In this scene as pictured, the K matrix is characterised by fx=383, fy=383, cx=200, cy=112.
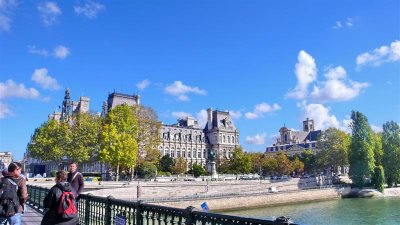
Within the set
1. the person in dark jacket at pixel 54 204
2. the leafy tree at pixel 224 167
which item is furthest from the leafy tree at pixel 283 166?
the person in dark jacket at pixel 54 204

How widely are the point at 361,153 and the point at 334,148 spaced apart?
1247 centimetres

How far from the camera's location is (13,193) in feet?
26.1

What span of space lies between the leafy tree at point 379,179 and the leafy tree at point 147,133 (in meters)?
36.0

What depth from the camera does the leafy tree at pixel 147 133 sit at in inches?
2281

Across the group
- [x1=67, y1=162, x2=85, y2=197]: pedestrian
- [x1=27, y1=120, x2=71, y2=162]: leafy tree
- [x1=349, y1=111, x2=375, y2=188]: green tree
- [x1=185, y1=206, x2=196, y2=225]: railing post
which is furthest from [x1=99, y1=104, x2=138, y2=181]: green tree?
[x1=185, y1=206, x2=196, y2=225]: railing post

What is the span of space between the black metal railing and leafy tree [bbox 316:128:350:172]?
236 ft

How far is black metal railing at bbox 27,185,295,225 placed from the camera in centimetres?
495

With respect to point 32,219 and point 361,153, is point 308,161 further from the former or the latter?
point 32,219

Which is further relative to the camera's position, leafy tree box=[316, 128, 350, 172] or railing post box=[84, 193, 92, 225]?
leafy tree box=[316, 128, 350, 172]

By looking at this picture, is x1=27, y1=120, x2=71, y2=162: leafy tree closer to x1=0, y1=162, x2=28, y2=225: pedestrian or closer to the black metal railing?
the black metal railing

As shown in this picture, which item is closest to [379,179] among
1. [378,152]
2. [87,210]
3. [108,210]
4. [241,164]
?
[378,152]

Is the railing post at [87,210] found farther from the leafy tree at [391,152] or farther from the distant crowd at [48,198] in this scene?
the leafy tree at [391,152]

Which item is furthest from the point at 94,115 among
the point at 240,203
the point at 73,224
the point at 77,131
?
Answer: the point at 73,224

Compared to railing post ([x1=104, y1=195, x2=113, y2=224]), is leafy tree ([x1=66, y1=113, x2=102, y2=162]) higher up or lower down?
higher up
